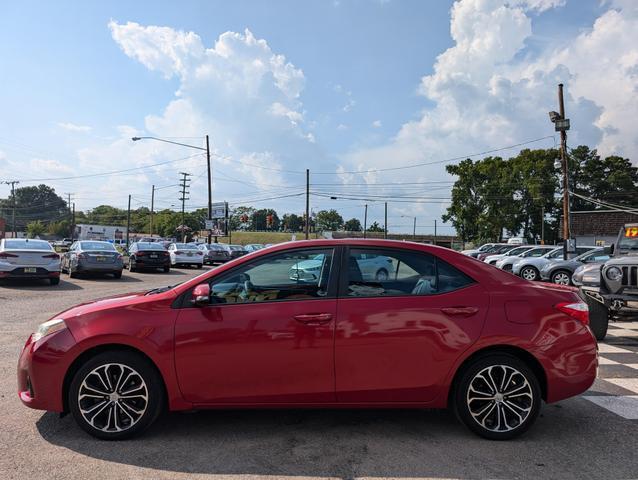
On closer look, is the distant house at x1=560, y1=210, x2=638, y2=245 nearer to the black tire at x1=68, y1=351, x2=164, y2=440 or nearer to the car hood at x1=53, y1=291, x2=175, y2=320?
the car hood at x1=53, y1=291, x2=175, y2=320

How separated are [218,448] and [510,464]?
82.8 inches

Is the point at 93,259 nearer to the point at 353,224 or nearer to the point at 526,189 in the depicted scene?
the point at 526,189

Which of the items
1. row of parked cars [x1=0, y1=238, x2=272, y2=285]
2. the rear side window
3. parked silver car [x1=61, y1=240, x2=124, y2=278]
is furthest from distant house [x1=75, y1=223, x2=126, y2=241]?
the rear side window

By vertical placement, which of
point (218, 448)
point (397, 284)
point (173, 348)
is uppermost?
point (397, 284)

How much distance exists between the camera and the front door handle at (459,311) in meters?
3.79

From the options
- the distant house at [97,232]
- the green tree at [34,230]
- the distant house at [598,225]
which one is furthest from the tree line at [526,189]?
the green tree at [34,230]

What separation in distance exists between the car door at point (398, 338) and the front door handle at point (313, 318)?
106mm

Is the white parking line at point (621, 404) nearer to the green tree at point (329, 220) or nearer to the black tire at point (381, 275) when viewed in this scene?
the black tire at point (381, 275)

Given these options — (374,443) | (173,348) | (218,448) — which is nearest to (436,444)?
(374,443)

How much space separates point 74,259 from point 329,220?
405 feet

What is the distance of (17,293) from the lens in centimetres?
1250

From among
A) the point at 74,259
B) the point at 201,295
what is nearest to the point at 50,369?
the point at 201,295

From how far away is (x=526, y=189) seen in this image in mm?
56125

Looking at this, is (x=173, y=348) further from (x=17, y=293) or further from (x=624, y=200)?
(x=624, y=200)
